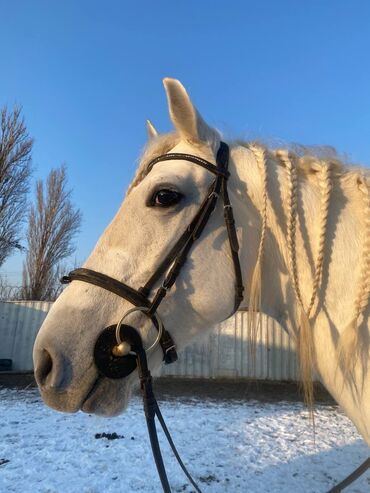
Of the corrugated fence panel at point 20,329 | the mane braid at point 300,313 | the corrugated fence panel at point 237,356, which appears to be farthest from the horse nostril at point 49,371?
the corrugated fence panel at point 20,329

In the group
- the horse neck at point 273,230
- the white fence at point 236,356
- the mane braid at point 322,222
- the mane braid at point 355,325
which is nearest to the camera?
the mane braid at point 355,325

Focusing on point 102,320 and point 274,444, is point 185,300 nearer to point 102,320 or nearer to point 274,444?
point 102,320

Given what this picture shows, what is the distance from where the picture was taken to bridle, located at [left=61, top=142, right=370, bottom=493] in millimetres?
1469

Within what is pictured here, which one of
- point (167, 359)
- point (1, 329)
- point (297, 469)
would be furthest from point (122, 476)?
point (1, 329)

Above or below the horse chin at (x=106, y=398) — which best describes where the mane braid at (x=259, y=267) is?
above

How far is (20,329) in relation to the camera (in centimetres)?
1309

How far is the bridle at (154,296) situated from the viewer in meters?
1.47

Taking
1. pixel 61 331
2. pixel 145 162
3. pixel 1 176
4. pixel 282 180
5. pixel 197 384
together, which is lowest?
pixel 197 384

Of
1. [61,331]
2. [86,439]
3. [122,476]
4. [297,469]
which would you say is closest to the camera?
[61,331]

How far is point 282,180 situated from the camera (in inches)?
64.8

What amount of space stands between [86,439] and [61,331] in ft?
17.3

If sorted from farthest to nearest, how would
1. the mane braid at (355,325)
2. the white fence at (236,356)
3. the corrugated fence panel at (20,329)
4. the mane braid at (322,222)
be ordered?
1. the corrugated fence panel at (20,329)
2. the white fence at (236,356)
3. the mane braid at (322,222)
4. the mane braid at (355,325)

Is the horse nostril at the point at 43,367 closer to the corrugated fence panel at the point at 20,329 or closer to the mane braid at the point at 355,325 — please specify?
the mane braid at the point at 355,325

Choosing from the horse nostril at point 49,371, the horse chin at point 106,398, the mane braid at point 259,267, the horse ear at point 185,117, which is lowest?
the horse chin at point 106,398
